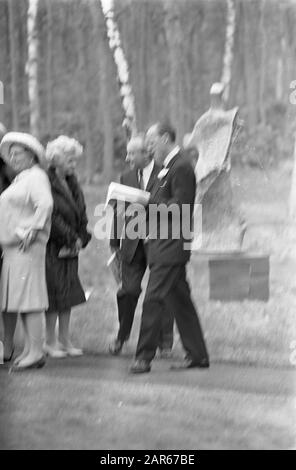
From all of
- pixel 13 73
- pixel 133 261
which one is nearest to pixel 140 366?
pixel 133 261

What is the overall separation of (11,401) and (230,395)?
112 cm

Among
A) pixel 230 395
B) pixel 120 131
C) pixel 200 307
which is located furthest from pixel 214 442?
pixel 120 131

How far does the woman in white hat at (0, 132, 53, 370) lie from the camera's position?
6086 millimetres

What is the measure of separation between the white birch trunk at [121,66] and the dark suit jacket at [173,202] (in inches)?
13.9

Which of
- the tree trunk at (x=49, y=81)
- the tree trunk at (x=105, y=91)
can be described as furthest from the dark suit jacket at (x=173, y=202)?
the tree trunk at (x=49, y=81)

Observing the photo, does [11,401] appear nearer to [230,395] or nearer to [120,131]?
[230,395]

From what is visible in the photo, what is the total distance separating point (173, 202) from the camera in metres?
5.98

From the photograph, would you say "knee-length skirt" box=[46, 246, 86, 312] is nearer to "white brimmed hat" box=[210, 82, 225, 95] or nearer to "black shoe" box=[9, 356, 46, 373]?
"black shoe" box=[9, 356, 46, 373]

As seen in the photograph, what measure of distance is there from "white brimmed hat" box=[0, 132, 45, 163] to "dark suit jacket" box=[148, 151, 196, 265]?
0.63 metres

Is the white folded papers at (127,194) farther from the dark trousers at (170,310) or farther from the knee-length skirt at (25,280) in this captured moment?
the knee-length skirt at (25,280)

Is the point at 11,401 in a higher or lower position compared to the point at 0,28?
lower

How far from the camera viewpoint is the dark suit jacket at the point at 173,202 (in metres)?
Result: 5.96

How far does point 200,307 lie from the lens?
6.20 m
